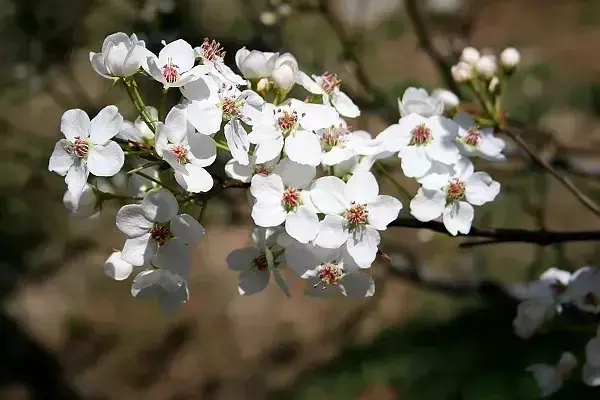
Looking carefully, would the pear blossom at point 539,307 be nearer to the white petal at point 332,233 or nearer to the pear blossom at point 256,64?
the white petal at point 332,233

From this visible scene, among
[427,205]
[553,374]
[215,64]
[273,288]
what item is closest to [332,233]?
[427,205]

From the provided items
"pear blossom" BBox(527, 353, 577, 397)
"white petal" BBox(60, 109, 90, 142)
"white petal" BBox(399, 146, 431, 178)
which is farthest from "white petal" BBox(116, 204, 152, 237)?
"pear blossom" BBox(527, 353, 577, 397)

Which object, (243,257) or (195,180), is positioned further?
(243,257)

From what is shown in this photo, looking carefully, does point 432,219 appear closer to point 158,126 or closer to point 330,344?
point 158,126

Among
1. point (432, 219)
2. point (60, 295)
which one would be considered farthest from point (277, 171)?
point (60, 295)

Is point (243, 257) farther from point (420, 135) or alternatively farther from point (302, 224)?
point (420, 135)

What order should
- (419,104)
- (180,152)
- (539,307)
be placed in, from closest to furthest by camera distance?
(180,152)
(419,104)
(539,307)

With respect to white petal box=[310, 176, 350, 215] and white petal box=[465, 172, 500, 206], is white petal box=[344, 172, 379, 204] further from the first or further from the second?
white petal box=[465, 172, 500, 206]
